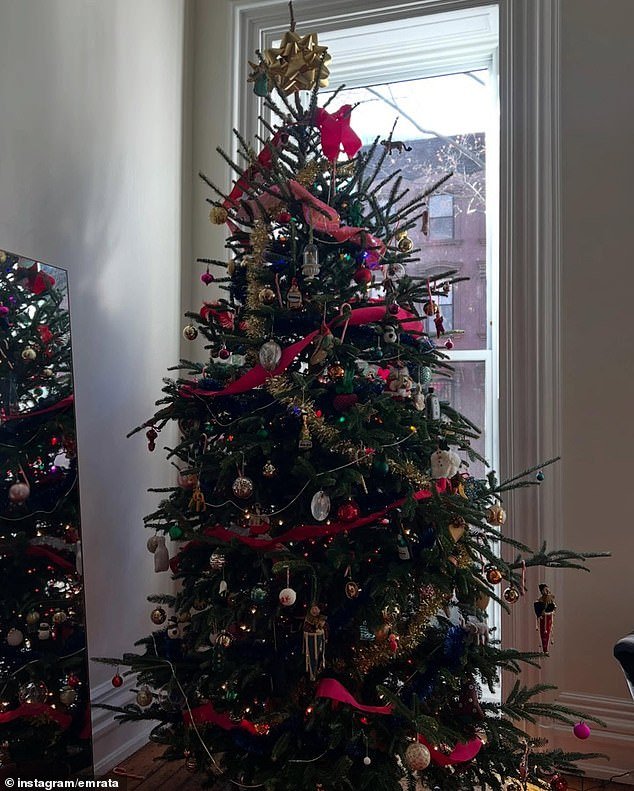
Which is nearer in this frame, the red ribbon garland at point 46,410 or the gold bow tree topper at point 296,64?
the red ribbon garland at point 46,410

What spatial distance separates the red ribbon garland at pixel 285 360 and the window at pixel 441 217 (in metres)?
1.10

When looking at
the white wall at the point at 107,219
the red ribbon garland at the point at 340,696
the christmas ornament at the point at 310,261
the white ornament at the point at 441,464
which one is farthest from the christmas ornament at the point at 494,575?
the white wall at the point at 107,219

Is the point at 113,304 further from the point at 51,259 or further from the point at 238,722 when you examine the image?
the point at 238,722

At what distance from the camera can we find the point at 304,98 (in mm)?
2898

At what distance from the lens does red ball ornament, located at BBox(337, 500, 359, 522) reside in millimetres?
1687

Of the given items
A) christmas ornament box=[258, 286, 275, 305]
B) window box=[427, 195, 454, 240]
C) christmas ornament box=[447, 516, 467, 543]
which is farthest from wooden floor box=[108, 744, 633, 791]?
window box=[427, 195, 454, 240]

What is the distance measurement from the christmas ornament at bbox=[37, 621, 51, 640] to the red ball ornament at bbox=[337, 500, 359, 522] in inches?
30.0

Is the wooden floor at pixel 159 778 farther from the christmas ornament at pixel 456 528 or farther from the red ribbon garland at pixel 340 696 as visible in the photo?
the christmas ornament at pixel 456 528

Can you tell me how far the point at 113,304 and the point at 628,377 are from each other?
166 centimetres

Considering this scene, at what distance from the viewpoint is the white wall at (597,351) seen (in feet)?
7.68

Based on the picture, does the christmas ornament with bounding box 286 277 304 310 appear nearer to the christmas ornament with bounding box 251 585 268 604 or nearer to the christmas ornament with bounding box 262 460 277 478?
the christmas ornament with bounding box 262 460 277 478

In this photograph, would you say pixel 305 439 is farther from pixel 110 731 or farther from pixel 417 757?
pixel 110 731

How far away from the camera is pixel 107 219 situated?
7.47ft

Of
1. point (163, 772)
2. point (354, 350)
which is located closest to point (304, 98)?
point (354, 350)
